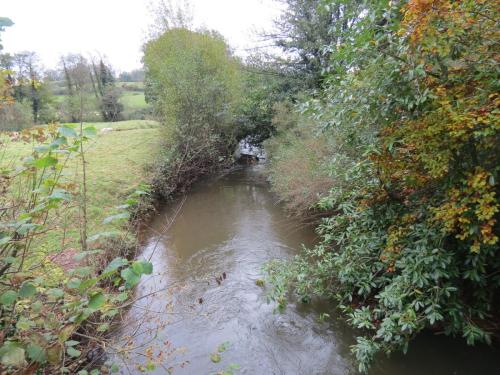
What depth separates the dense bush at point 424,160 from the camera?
2.64 metres

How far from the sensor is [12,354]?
1.74 m

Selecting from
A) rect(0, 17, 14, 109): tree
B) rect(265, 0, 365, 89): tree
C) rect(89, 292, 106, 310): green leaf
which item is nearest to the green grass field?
rect(0, 17, 14, 109): tree

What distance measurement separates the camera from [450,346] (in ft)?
12.9

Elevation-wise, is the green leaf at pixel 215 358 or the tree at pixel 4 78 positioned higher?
the tree at pixel 4 78

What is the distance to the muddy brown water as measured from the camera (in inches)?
150

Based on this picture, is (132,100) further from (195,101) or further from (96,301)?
(96,301)

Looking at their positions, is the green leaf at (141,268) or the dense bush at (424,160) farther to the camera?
the dense bush at (424,160)

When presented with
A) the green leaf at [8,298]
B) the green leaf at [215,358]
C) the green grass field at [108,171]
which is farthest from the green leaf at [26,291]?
the green grass field at [108,171]

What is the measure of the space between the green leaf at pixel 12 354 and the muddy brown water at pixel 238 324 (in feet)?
3.12

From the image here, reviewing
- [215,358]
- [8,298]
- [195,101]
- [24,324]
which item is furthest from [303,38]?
[8,298]

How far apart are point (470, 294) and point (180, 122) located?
10.9 meters

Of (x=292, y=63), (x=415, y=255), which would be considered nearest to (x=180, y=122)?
(x=292, y=63)

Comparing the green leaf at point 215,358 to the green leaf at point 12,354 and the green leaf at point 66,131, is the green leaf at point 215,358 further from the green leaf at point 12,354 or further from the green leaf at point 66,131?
the green leaf at point 66,131

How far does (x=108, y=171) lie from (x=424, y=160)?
9553mm
